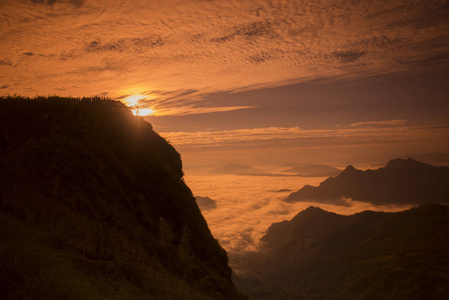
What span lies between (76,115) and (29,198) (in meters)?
12.7

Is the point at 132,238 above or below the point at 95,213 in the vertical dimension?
Result: below

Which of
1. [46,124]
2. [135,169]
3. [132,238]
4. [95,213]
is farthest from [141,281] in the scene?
[46,124]

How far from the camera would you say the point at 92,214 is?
11.2m

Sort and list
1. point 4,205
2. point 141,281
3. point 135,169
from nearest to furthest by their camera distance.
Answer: point 141,281 → point 4,205 → point 135,169

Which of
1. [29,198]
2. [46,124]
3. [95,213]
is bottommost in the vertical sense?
→ [95,213]

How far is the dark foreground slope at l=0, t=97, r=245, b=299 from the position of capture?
5621 millimetres

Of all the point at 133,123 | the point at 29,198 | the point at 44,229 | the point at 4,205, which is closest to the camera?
the point at 44,229

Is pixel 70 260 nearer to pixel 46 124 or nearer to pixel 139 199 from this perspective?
pixel 139 199

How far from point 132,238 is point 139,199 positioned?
4957mm

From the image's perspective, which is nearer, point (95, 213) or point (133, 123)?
point (95, 213)

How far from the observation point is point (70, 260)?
613cm

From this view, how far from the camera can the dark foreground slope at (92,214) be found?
5621 millimetres

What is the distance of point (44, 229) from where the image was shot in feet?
24.7

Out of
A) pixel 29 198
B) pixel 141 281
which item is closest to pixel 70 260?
pixel 141 281
